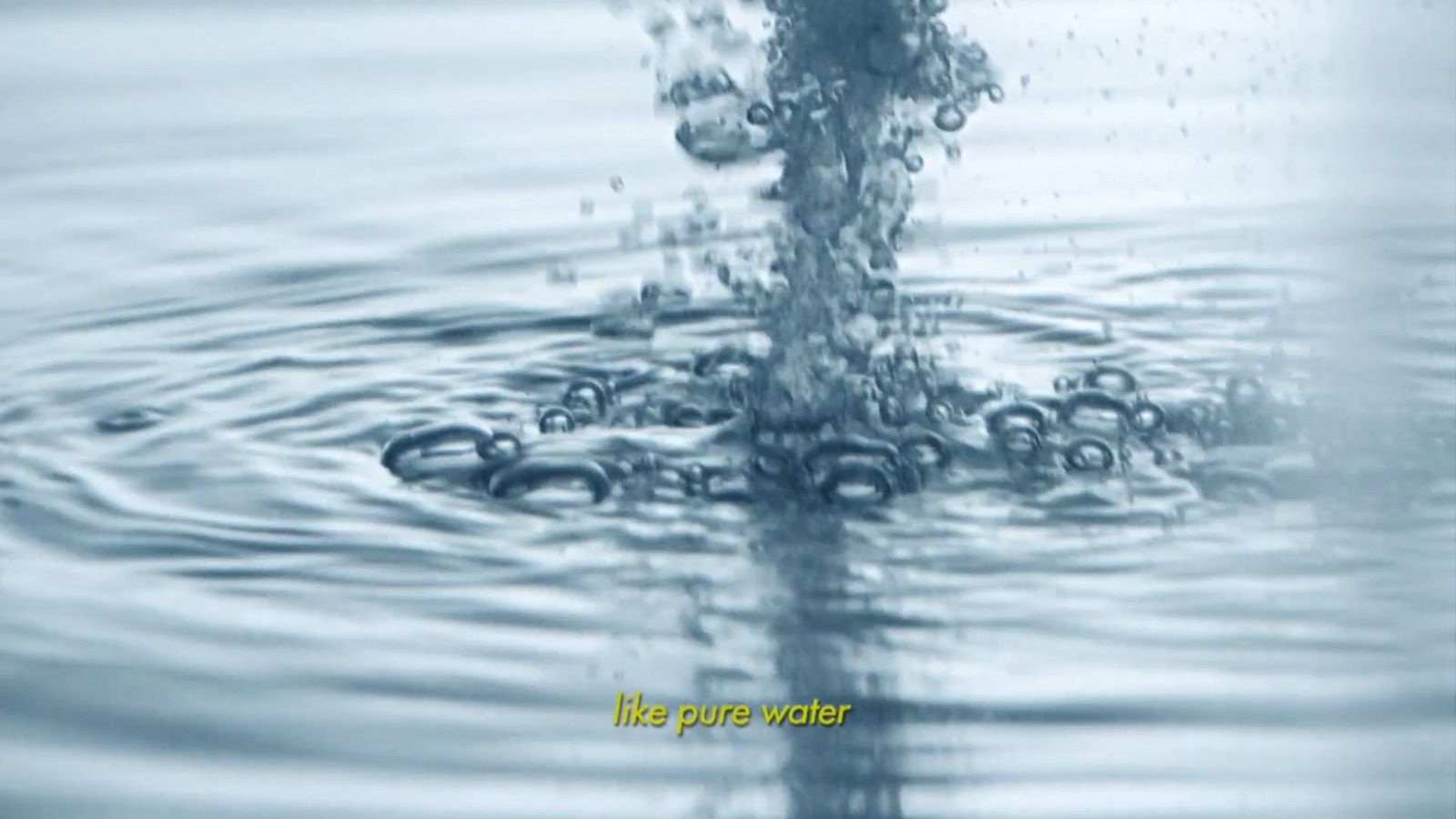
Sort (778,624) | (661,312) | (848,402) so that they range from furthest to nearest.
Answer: (661,312) < (848,402) < (778,624)

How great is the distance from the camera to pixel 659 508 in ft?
7.23

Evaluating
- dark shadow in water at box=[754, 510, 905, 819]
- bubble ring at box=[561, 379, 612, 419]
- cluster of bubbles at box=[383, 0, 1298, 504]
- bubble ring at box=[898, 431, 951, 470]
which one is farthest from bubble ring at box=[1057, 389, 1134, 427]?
bubble ring at box=[561, 379, 612, 419]

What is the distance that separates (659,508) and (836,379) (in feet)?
1.05

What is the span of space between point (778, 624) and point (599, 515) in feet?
1.05

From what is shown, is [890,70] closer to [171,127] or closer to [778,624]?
[778,624]

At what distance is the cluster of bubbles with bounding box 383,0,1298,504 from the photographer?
7.47ft

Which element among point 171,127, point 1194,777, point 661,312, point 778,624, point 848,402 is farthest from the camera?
point 171,127

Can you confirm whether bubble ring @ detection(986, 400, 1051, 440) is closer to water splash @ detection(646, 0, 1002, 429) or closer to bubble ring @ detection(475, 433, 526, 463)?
water splash @ detection(646, 0, 1002, 429)

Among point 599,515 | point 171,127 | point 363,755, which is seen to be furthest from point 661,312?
point 171,127

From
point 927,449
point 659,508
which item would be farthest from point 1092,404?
point 659,508

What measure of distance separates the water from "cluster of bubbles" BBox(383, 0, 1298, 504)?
55 mm

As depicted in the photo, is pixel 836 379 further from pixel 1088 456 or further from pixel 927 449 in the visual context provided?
pixel 1088 456

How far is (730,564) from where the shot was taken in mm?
2057

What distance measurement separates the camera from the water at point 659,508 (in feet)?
5.58
